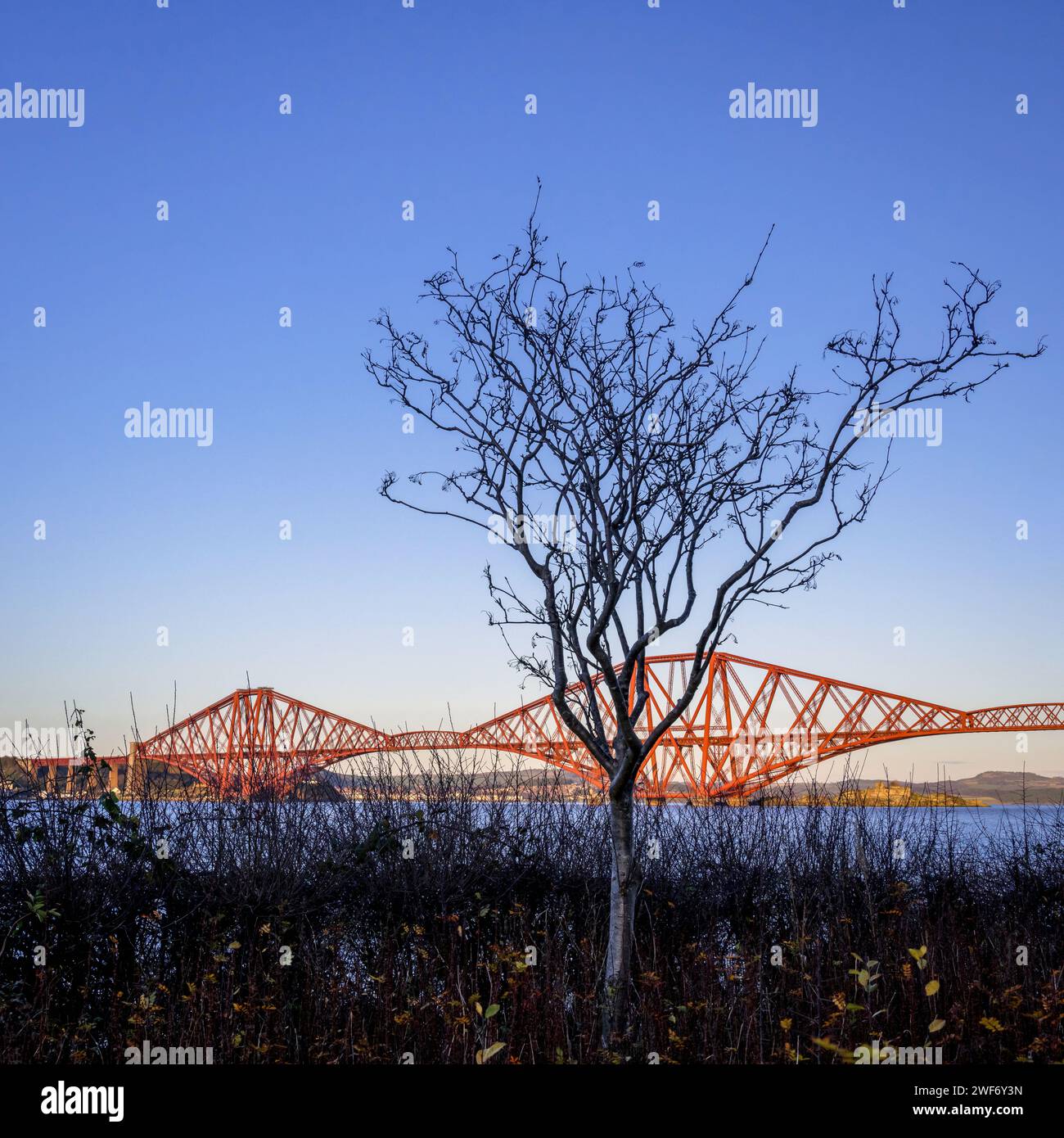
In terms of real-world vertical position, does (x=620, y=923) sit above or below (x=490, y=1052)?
above

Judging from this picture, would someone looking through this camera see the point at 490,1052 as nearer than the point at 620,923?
Yes

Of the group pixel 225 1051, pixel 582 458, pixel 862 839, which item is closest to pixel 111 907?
pixel 225 1051

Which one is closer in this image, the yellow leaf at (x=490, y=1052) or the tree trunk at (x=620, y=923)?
the yellow leaf at (x=490, y=1052)

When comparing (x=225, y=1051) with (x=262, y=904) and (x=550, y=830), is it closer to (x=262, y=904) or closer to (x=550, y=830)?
(x=262, y=904)

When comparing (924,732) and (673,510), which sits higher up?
(673,510)

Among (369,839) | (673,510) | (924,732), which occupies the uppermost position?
(673,510)

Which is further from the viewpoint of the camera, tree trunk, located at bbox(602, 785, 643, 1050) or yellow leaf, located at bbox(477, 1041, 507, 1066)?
tree trunk, located at bbox(602, 785, 643, 1050)
